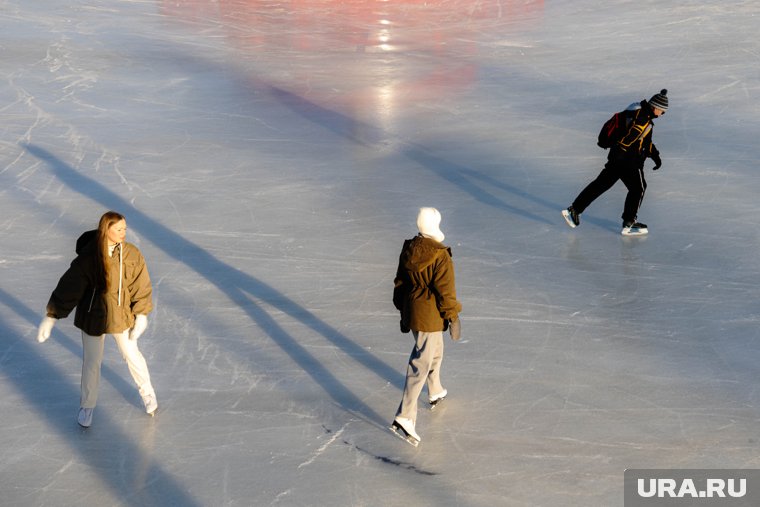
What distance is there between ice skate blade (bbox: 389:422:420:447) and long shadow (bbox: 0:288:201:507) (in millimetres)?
1275

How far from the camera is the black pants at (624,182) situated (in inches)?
341

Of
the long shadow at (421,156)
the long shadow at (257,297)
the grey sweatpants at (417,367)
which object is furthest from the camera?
the long shadow at (421,156)

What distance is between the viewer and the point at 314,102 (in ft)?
44.5

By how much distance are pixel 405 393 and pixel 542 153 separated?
19.6 ft

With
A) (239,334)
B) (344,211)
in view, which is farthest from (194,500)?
(344,211)

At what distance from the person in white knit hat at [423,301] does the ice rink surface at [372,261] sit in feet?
0.96

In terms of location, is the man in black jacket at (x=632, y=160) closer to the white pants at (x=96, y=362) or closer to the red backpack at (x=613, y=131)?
the red backpack at (x=613, y=131)

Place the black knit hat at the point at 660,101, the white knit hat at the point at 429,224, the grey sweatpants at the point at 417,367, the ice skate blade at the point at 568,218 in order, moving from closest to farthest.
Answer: the white knit hat at the point at 429,224
the grey sweatpants at the point at 417,367
the black knit hat at the point at 660,101
the ice skate blade at the point at 568,218

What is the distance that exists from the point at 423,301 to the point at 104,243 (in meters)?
1.81

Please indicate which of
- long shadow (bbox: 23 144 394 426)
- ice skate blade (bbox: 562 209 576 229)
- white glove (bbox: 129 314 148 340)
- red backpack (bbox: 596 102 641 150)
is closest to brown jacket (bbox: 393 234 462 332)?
long shadow (bbox: 23 144 394 426)

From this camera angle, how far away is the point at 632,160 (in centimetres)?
862

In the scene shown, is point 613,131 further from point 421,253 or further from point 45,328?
point 45,328

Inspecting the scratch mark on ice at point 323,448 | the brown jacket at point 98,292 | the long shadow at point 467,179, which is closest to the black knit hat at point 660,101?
the long shadow at point 467,179

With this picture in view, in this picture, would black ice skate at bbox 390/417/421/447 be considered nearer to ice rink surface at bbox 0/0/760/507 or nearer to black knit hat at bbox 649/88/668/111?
ice rink surface at bbox 0/0/760/507
